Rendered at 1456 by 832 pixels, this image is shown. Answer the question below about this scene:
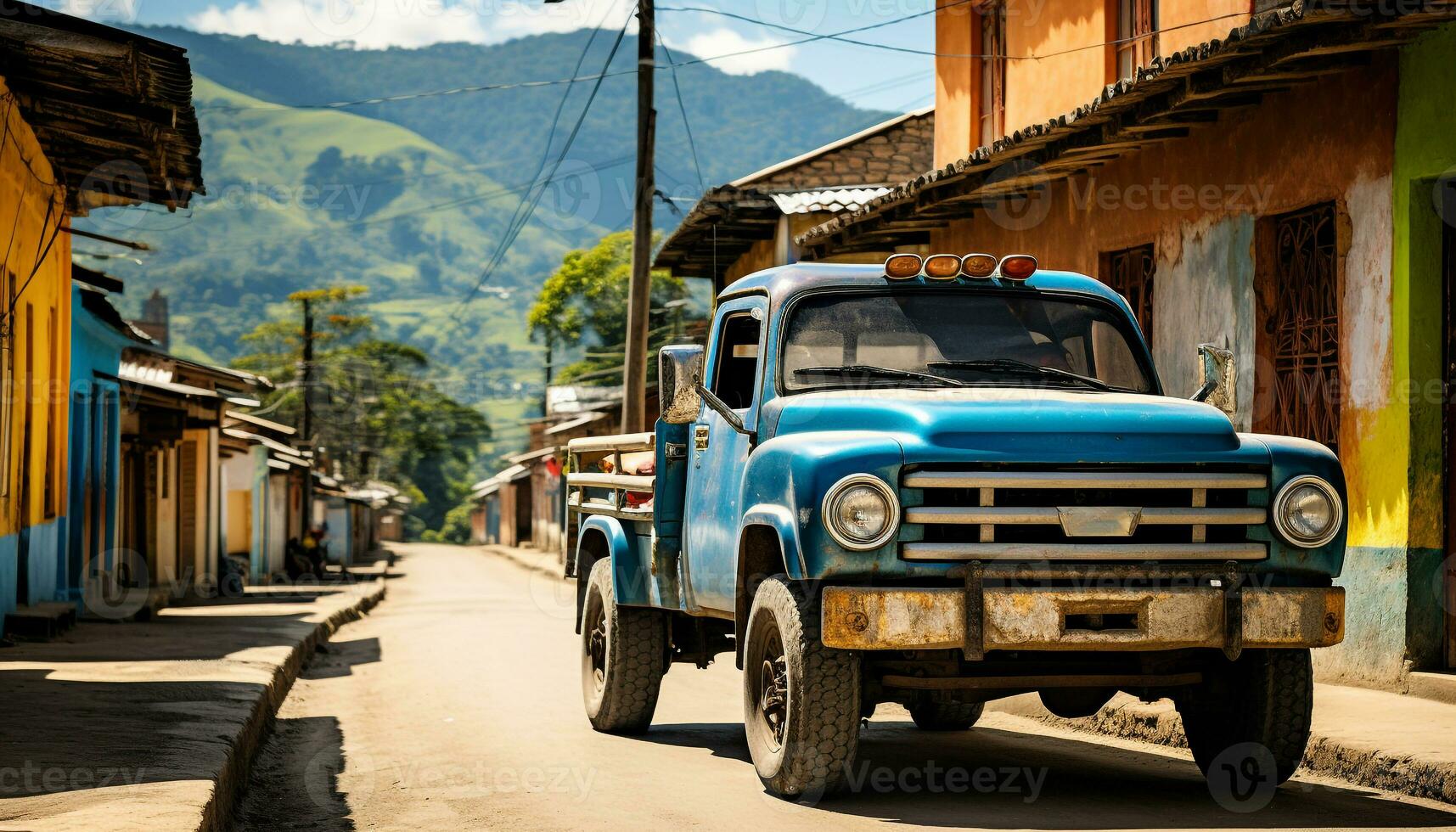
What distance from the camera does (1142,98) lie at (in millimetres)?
12352

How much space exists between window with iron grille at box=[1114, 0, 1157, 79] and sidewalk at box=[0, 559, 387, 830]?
9.98 m

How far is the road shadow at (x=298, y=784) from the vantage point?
23.8 ft

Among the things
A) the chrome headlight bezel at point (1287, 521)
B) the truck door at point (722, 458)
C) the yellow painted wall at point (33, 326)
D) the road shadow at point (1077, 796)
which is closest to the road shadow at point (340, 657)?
the yellow painted wall at point (33, 326)

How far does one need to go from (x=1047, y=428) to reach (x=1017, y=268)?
5.44 feet

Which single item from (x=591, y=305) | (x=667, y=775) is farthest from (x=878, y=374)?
(x=591, y=305)

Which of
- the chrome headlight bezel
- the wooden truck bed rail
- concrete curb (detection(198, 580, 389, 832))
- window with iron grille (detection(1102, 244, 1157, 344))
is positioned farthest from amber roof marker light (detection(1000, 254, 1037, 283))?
window with iron grille (detection(1102, 244, 1157, 344))

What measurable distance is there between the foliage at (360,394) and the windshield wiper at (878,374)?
73.9 meters

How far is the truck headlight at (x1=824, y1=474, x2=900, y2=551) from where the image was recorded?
643cm

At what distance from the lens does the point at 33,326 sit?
16141 mm

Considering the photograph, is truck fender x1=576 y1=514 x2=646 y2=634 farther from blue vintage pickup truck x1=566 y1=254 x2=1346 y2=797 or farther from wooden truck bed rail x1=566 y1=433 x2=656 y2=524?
blue vintage pickup truck x1=566 y1=254 x2=1346 y2=797

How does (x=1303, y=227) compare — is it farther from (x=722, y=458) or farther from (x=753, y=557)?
(x=753, y=557)

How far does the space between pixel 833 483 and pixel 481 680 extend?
25.0 ft

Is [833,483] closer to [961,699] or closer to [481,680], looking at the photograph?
[961,699]

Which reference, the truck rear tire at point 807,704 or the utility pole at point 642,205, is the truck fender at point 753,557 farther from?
the utility pole at point 642,205
